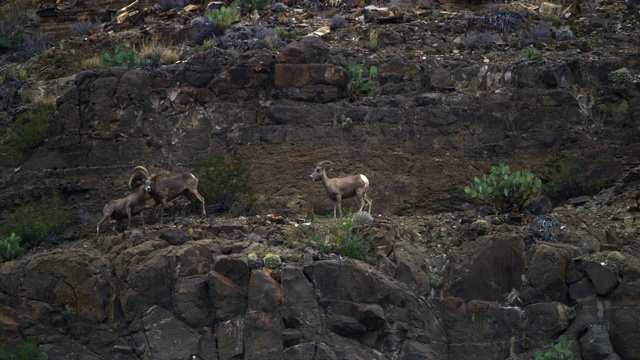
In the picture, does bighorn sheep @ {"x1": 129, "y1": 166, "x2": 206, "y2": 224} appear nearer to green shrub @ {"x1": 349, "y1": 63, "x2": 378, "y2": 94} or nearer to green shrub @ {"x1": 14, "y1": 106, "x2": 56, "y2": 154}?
green shrub @ {"x1": 14, "y1": 106, "x2": 56, "y2": 154}

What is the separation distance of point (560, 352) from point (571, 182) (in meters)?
5.42

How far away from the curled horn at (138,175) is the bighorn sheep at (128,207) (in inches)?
30.6

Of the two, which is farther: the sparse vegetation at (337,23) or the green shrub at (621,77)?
the sparse vegetation at (337,23)

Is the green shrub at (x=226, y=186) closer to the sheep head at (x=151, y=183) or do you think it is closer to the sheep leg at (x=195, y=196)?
the sheep leg at (x=195, y=196)

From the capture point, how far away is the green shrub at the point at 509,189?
26.5 meters

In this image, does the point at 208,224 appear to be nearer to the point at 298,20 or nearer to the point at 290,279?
the point at 290,279

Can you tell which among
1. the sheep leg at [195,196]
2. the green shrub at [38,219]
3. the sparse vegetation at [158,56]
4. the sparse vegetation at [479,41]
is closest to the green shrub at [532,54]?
the sparse vegetation at [479,41]

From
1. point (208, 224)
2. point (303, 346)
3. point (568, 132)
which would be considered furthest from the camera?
point (568, 132)

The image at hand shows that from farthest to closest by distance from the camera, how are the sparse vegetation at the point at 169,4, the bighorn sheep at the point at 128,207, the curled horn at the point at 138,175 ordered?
the sparse vegetation at the point at 169,4
the curled horn at the point at 138,175
the bighorn sheep at the point at 128,207

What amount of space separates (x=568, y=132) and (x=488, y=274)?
5.34m

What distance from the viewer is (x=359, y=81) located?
30.2 metres

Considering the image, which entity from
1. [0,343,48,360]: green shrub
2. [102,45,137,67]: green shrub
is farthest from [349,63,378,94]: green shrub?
[0,343,48,360]: green shrub

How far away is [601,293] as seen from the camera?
79.4ft

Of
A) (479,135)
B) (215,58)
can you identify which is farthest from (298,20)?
(479,135)
